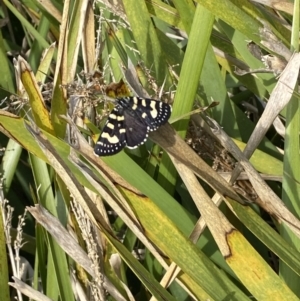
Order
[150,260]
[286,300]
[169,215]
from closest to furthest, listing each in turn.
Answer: [286,300]
[169,215]
[150,260]

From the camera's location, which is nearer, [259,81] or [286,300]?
[286,300]

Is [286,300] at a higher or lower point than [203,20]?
lower

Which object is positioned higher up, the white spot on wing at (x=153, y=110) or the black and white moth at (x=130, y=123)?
the white spot on wing at (x=153, y=110)

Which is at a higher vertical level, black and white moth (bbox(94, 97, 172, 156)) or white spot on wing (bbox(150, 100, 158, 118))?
white spot on wing (bbox(150, 100, 158, 118))

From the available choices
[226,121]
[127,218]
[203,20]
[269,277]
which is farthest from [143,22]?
[269,277]

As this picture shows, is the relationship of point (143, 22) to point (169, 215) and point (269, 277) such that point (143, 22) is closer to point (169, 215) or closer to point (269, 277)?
point (169, 215)

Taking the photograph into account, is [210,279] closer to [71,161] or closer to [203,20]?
[71,161]

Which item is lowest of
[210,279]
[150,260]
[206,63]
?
[150,260]

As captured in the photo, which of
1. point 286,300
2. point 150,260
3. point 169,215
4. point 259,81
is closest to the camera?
point 286,300
